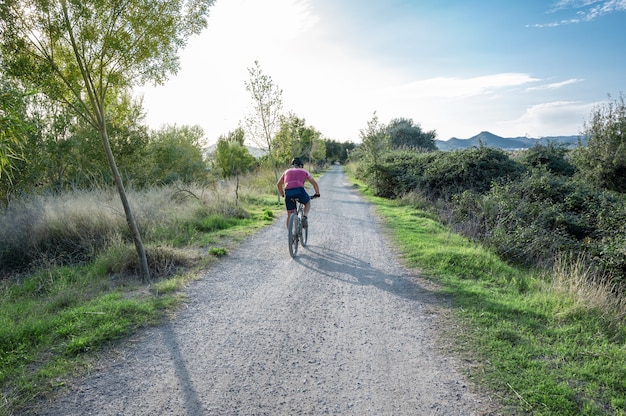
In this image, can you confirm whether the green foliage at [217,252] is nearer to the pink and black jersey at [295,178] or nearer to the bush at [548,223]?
the pink and black jersey at [295,178]

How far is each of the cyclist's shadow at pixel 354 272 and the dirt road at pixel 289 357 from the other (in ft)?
0.16

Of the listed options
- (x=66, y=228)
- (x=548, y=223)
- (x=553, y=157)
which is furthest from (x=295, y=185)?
(x=553, y=157)

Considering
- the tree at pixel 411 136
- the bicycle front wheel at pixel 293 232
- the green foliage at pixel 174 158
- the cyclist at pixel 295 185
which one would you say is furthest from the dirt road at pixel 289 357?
the tree at pixel 411 136

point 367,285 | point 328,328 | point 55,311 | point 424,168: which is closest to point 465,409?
point 328,328

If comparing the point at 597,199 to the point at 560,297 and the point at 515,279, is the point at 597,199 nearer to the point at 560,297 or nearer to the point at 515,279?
the point at 515,279

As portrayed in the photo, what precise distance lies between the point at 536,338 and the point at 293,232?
192 inches

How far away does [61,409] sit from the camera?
2.84 meters

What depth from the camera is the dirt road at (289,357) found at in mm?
2947

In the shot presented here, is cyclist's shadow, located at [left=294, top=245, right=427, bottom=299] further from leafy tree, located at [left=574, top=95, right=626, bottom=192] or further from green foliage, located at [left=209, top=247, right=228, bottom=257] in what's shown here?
leafy tree, located at [left=574, top=95, right=626, bottom=192]

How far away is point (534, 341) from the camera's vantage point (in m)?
3.96

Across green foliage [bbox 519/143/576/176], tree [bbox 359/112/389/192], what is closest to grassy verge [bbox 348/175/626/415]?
tree [bbox 359/112/389/192]

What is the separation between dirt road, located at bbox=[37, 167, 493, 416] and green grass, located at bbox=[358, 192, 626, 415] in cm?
36

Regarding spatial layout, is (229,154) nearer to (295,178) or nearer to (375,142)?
(375,142)

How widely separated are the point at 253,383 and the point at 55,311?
366 cm
